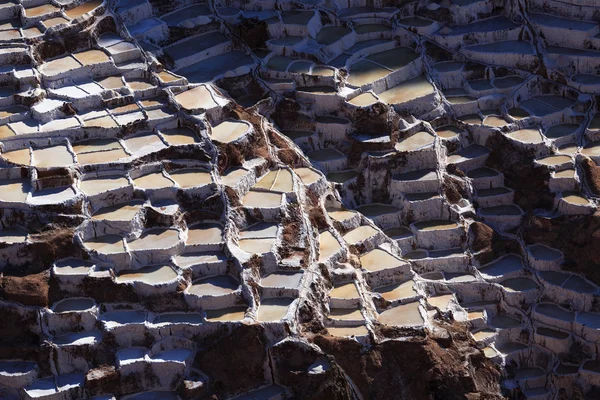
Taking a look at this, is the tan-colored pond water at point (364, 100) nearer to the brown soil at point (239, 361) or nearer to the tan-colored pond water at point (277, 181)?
the tan-colored pond water at point (277, 181)

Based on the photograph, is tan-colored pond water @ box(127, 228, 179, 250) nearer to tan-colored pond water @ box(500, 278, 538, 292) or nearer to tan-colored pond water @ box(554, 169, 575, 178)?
tan-colored pond water @ box(500, 278, 538, 292)

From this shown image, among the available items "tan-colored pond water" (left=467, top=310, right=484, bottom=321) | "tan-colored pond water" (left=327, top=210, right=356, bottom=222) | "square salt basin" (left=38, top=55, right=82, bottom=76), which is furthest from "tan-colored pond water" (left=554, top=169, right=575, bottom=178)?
"square salt basin" (left=38, top=55, right=82, bottom=76)

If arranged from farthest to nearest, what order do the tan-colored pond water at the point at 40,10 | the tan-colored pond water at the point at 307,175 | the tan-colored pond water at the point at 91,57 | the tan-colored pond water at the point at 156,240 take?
1. the tan-colored pond water at the point at 40,10
2. the tan-colored pond water at the point at 91,57
3. the tan-colored pond water at the point at 307,175
4. the tan-colored pond water at the point at 156,240

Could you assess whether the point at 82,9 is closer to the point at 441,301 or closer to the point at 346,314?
the point at 346,314

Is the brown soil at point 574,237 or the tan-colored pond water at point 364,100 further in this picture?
the tan-colored pond water at point 364,100

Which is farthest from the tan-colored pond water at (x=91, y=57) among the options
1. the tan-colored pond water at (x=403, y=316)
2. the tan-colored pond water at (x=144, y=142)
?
the tan-colored pond water at (x=403, y=316)

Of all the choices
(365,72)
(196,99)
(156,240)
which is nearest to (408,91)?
(365,72)

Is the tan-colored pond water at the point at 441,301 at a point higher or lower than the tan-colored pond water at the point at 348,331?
lower

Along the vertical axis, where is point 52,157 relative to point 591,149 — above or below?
above
